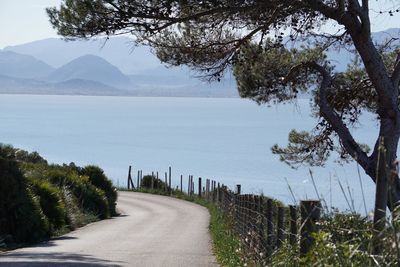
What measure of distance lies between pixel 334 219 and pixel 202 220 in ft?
81.4

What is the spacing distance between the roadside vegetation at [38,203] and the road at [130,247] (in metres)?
0.57

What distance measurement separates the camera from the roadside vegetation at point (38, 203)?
1956 centimetres

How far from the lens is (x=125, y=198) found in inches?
1927

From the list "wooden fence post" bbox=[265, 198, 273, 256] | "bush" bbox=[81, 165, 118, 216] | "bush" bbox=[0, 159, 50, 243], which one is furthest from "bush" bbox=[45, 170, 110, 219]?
"wooden fence post" bbox=[265, 198, 273, 256]

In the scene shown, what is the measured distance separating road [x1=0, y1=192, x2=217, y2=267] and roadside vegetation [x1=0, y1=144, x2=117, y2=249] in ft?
1.86

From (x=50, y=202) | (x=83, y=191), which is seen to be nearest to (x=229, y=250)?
(x=50, y=202)

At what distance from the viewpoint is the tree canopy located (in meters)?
14.6

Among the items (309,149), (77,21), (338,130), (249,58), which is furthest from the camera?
(309,149)

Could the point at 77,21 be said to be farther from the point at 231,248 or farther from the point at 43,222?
the point at 43,222

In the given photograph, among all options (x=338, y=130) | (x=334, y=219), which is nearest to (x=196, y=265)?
(x=338, y=130)

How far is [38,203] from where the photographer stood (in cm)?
2122

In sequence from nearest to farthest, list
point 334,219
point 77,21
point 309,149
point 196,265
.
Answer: point 334,219 → point 196,265 → point 77,21 → point 309,149

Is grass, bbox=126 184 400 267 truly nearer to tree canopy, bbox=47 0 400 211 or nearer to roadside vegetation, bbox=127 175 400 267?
roadside vegetation, bbox=127 175 400 267

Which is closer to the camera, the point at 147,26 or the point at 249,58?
the point at 147,26
